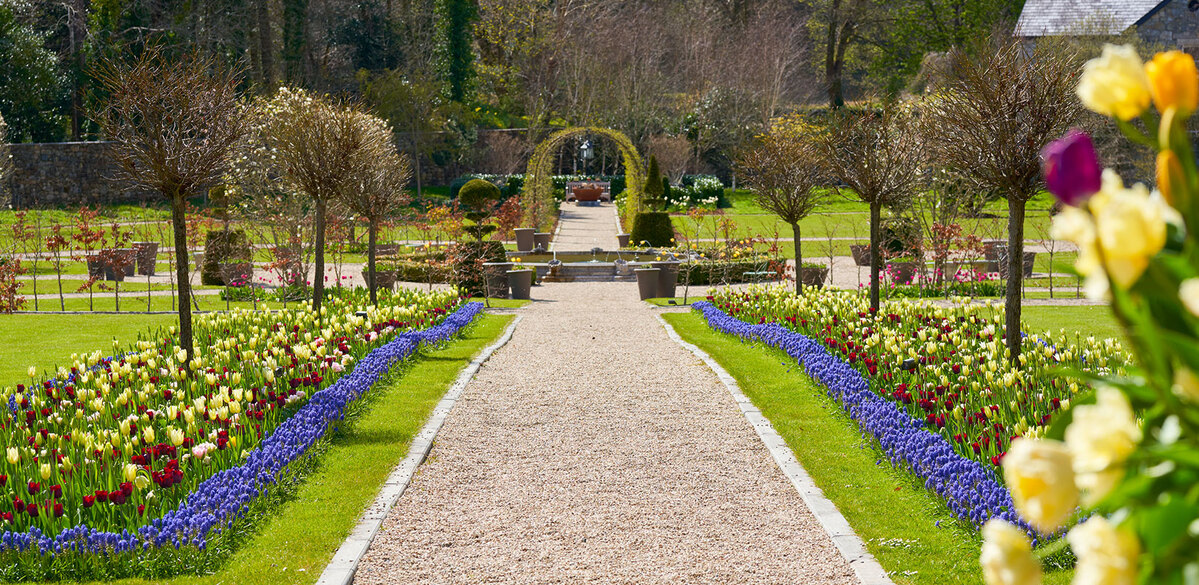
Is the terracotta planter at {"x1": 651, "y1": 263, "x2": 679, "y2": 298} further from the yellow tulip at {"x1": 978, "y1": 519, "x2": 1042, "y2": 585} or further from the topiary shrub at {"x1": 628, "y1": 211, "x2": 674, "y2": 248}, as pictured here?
the yellow tulip at {"x1": 978, "y1": 519, "x2": 1042, "y2": 585}

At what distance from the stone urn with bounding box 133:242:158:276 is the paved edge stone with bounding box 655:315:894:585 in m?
16.1

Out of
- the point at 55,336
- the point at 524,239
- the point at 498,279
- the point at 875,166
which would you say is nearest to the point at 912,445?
the point at 875,166

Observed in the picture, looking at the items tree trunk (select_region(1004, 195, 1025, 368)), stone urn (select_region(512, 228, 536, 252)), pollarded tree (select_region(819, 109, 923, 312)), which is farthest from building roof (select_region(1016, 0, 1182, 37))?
tree trunk (select_region(1004, 195, 1025, 368))

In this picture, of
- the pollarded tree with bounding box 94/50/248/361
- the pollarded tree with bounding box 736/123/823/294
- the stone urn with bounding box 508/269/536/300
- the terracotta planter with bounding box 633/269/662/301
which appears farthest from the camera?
the stone urn with bounding box 508/269/536/300

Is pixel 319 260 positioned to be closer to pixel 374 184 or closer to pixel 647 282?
pixel 374 184

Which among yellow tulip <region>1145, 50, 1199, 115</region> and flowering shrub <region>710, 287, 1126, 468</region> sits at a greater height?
yellow tulip <region>1145, 50, 1199, 115</region>

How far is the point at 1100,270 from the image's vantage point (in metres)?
1.11

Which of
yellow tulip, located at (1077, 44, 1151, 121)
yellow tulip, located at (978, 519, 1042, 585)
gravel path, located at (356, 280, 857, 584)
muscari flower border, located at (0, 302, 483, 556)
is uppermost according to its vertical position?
yellow tulip, located at (1077, 44, 1151, 121)

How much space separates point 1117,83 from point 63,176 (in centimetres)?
4252

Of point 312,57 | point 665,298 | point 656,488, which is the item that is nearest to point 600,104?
point 312,57

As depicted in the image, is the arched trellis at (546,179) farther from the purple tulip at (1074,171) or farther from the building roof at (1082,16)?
the purple tulip at (1074,171)

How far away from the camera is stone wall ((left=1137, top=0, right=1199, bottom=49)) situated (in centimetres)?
4038

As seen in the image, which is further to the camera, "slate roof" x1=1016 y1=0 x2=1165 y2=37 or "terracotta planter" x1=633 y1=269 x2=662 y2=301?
"slate roof" x1=1016 y1=0 x2=1165 y2=37

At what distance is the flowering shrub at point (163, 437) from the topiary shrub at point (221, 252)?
897 centimetres
